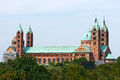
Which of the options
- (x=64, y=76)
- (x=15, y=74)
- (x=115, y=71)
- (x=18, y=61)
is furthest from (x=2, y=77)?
(x=115, y=71)

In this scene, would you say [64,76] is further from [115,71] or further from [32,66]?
[115,71]

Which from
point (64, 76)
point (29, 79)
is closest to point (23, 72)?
point (29, 79)

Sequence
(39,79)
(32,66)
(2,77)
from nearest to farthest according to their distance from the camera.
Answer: (2,77) → (39,79) → (32,66)

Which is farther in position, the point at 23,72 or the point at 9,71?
the point at 23,72

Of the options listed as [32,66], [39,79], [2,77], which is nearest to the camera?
[2,77]

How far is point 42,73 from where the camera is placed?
105875 mm

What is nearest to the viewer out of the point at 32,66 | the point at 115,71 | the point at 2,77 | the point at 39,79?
the point at 2,77

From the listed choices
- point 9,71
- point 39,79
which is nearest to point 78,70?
point 39,79

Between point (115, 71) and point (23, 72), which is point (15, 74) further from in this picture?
point (115, 71)

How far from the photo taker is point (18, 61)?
11875 centimetres

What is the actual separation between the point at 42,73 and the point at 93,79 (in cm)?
1094

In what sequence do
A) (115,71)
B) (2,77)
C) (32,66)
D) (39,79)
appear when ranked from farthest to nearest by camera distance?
(115,71) < (32,66) < (39,79) < (2,77)

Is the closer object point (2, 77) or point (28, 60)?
point (2, 77)

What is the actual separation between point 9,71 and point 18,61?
73.3 feet
